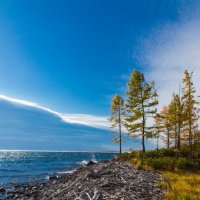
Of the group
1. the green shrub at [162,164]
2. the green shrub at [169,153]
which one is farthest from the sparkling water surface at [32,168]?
the green shrub at [169,153]

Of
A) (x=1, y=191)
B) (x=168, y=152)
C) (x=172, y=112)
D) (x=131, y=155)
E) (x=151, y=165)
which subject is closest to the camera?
(x=1, y=191)

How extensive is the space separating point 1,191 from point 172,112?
86.7 feet

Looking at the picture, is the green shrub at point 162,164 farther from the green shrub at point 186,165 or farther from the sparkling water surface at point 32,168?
the sparkling water surface at point 32,168

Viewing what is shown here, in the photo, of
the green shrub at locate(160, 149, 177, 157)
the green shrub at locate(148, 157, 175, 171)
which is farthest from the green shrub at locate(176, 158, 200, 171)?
the green shrub at locate(160, 149, 177, 157)

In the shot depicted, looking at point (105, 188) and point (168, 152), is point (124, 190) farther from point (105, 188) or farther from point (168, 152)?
point (168, 152)

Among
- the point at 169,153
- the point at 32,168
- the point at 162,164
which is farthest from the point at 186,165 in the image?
the point at 32,168

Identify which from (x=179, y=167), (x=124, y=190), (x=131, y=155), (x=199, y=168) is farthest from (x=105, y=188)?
(x=131, y=155)

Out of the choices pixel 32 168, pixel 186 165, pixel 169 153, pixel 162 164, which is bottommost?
pixel 32 168

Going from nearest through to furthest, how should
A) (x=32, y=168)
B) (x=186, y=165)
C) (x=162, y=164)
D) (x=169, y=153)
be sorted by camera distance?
(x=162, y=164) < (x=186, y=165) < (x=169, y=153) < (x=32, y=168)

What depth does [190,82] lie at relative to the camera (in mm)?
30500

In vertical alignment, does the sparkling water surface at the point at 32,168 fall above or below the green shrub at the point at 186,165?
below

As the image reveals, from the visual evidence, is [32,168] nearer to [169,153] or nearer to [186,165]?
[169,153]

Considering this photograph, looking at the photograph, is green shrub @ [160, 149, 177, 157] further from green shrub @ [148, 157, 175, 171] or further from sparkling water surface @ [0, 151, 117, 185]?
sparkling water surface @ [0, 151, 117, 185]

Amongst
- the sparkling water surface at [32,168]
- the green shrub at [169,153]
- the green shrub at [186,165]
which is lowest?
the sparkling water surface at [32,168]
